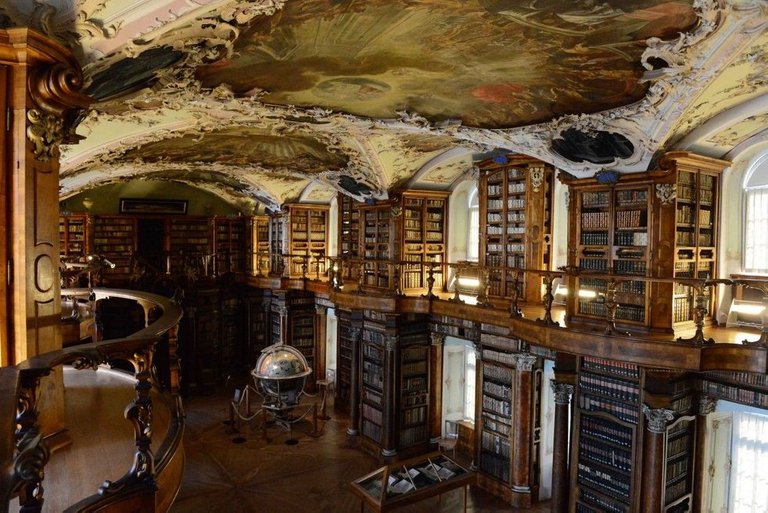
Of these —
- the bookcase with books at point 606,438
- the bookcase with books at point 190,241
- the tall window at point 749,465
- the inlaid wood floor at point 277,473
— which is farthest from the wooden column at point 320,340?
the tall window at point 749,465

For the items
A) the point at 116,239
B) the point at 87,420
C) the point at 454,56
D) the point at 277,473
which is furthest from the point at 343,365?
the point at 87,420

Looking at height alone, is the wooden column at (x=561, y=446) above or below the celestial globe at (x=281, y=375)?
below

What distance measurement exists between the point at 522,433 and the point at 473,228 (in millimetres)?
4572

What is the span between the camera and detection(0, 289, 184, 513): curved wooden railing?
157 cm

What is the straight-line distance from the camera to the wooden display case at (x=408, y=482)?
703 centimetres

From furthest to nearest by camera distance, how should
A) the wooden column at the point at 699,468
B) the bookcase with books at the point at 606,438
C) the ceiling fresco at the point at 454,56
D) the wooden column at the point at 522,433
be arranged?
the wooden column at the point at 522,433, the wooden column at the point at 699,468, the bookcase with books at the point at 606,438, the ceiling fresco at the point at 454,56

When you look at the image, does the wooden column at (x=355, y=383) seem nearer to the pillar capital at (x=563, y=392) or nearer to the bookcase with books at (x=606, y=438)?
the pillar capital at (x=563, y=392)

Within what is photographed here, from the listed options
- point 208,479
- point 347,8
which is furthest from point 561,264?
point 208,479

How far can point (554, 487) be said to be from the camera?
8070 millimetres

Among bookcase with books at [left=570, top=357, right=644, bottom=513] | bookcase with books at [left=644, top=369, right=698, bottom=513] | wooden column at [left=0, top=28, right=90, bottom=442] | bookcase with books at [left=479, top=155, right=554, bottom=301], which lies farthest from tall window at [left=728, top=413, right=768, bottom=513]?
wooden column at [left=0, top=28, right=90, bottom=442]

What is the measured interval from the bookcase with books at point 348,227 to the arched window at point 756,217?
25.6 feet

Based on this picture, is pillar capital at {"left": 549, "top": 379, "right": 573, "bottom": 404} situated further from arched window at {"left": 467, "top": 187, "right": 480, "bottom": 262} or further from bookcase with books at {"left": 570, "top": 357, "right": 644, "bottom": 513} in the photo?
arched window at {"left": 467, "top": 187, "right": 480, "bottom": 262}

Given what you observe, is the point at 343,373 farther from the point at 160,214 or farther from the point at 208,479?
the point at 160,214

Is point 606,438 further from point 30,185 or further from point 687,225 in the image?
point 30,185
